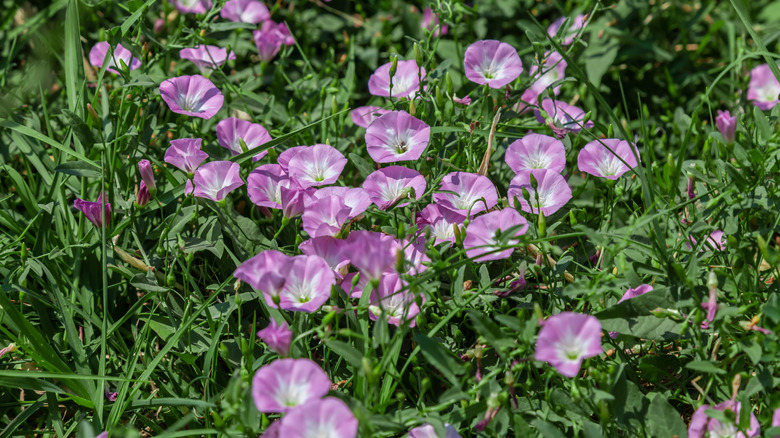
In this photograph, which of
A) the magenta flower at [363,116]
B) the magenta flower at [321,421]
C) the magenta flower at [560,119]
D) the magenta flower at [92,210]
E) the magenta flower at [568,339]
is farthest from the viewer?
the magenta flower at [363,116]

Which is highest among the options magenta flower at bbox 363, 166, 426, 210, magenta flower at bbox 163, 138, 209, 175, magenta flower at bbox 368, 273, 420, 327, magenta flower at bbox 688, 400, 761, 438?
magenta flower at bbox 163, 138, 209, 175

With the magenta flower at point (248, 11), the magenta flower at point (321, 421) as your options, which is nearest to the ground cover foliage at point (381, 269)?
the magenta flower at point (321, 421)

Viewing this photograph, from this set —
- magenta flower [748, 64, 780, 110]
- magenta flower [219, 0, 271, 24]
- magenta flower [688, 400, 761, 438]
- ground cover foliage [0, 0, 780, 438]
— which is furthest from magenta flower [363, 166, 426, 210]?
magenta flower [748, 64, 780, 110]

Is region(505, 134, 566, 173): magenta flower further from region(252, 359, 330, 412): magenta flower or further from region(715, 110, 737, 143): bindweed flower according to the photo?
region(252, 359, 330, 412): magenta flower

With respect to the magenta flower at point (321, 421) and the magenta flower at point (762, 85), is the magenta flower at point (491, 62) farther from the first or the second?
the magenta flower at point (321, 421)

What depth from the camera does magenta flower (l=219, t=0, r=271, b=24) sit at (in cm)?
271

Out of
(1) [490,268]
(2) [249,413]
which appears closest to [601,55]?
(1) [490,268]

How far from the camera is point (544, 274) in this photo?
67.6 inches

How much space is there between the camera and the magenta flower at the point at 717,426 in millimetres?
1369

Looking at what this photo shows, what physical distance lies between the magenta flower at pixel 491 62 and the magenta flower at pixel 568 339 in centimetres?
97

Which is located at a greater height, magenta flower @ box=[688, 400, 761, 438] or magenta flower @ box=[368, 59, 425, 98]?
magenta flower @ box=[368, 59, 425, 98]

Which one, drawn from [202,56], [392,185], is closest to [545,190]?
[392,185]

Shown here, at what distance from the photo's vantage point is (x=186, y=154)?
→ 1892 millimetres

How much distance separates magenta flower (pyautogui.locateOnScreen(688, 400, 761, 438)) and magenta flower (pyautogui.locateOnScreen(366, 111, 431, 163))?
0.95 m
